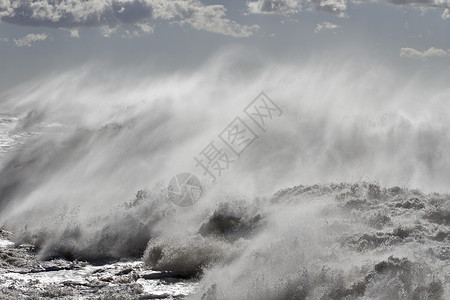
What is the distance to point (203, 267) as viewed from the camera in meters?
14.2

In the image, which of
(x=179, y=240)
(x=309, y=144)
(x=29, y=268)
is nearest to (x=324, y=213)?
(x=179, y=240)

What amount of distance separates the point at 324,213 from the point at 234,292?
16.3ft

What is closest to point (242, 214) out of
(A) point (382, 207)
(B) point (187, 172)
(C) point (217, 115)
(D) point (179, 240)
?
(D) point (179, 240)

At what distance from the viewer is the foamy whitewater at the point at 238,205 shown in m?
12.6

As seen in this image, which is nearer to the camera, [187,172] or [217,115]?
[187,172]

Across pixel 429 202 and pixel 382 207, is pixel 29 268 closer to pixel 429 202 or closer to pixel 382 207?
pixel 382 207

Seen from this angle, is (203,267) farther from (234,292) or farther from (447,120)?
(447,120)

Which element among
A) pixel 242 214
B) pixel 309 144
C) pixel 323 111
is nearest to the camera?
pixel 242 214

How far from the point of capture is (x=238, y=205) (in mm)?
17484

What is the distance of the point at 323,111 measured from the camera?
3008cm

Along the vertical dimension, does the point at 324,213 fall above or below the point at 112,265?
above

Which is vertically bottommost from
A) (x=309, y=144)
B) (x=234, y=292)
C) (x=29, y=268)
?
Result: (x=309, y=144)

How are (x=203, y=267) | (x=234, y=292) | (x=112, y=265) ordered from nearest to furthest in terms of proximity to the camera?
(x=234, y=292), (x=203, y=267), (x=112, y=265)

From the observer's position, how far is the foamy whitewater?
12641 millimetres
